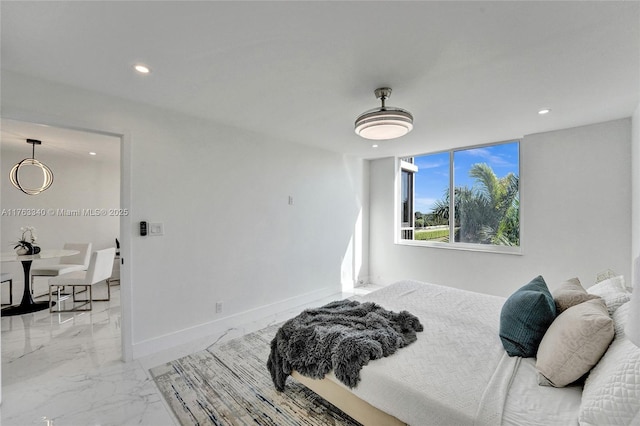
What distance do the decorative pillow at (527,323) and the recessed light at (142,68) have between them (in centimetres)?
305

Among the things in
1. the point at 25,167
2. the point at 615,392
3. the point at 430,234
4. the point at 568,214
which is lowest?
the point at 615,392

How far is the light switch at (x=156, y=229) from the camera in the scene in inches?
110

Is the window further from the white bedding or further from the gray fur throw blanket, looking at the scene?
the gray fur throw blanket

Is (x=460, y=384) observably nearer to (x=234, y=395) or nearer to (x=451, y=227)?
(x=234, y=395)

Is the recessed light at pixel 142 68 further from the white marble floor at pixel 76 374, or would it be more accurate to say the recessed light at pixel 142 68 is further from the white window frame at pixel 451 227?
the white window frame at pixel 451 227

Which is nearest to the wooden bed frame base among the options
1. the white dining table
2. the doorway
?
the doorway

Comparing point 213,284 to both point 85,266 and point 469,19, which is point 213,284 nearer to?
point 85,266

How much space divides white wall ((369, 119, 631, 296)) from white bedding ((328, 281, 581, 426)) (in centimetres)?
215

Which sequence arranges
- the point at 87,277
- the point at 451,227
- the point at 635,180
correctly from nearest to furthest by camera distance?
the point at 635,180, the point at 87,277, the point at 451,227

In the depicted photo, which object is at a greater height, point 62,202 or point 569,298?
point 62,202

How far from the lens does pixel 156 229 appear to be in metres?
2.83

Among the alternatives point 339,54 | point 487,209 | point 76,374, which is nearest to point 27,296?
point 76,374

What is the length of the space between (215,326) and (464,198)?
4.07 metres

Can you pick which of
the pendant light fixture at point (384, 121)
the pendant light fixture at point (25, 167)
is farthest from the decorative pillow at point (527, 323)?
the pendant light fixture at point (25, 167)
